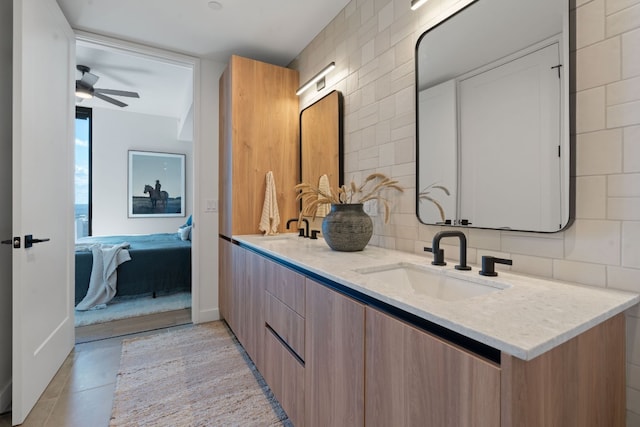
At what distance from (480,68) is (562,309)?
102 cm

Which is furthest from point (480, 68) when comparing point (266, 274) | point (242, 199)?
point (242, 199)

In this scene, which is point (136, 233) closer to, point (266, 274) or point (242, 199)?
point (242, 199)

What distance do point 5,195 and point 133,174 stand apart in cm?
423

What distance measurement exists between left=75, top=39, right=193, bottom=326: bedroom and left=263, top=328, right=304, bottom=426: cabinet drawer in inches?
80.9

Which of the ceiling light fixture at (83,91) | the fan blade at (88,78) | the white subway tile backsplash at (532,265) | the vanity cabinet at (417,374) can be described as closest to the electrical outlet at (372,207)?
the vanity cabinet at (417,374)

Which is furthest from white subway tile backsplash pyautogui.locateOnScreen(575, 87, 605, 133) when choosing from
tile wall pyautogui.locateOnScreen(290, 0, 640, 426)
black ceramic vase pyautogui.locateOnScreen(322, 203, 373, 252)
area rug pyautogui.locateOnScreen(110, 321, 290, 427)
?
area rug pyautogui.locateOnScreen(110, 321, 290, 427)

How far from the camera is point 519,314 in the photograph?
0.72 m

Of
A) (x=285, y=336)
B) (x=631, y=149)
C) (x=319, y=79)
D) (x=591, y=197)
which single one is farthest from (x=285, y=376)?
(x=319, y=79)

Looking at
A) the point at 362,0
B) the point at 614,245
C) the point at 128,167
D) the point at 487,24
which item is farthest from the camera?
the point at 128,167

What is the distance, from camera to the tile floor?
1611 millimetres

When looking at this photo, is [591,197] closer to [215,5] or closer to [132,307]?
[215,5]

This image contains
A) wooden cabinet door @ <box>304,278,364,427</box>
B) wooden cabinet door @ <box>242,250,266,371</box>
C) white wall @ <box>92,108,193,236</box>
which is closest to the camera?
wooden cabinet door @ <box>304,278,364,427</box>

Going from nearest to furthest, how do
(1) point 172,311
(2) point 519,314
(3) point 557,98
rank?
(2) point 519,314 < (3) point 557,98 < (1) point 172,311

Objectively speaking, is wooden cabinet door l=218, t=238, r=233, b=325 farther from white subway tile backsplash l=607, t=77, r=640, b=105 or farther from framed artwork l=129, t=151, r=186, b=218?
framed artwork l=129, t=151, r=186, b=218
